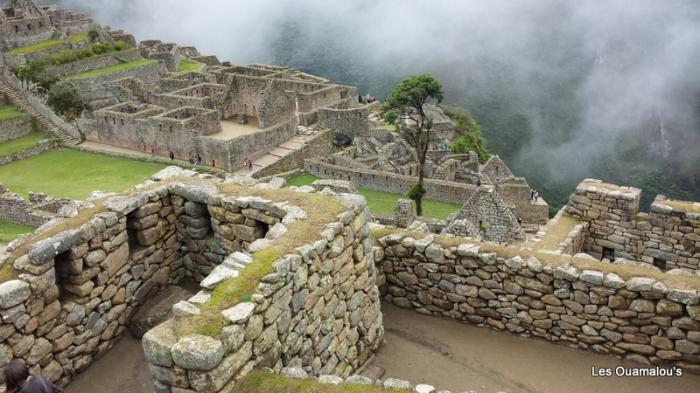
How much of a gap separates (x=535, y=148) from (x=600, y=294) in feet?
179

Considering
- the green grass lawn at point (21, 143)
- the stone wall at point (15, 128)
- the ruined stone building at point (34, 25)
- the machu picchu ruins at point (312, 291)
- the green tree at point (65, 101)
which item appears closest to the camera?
the machu picchu ruins at point (312, 291)

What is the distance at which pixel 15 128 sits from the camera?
118 feet

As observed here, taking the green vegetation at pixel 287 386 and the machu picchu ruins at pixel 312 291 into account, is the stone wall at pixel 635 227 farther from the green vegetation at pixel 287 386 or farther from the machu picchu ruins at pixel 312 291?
the green vegetation at pixel 287 386

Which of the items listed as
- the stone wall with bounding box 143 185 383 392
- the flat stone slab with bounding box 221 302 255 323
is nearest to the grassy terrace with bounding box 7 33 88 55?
the stone wall with bounding box 143 185 383 392

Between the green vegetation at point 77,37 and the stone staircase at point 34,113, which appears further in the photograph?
the green vegetation at point 77,37

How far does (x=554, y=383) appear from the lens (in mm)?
6379

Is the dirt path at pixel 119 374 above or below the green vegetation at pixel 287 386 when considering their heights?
below

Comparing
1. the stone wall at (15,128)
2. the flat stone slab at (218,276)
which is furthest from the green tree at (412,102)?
the flat stone slab at (218,276)

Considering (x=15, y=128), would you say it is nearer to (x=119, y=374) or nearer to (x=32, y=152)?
(x=32, y=152)

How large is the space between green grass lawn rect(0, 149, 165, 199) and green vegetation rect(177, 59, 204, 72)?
1798cm

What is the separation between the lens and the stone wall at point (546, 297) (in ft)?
20.5

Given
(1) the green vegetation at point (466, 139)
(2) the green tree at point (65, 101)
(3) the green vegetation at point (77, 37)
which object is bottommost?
(1) the green vegetation at point (466, 139)

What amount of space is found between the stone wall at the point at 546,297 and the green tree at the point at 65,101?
115 ft

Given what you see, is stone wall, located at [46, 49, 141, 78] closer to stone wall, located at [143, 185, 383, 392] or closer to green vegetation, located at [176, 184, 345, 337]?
green vegetation, located at [176, 184, 345, 337]
